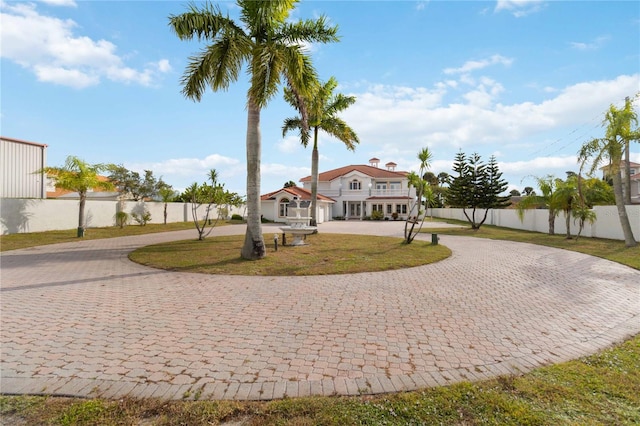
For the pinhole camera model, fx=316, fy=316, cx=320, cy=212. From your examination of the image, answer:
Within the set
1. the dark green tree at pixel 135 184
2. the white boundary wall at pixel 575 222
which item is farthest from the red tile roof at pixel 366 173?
the dark green tree at pixel 135 184

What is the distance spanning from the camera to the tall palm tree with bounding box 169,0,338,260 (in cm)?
1012

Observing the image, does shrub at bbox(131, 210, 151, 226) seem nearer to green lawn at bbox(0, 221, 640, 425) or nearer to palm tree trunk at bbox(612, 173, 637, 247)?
green lawn at bbox(0, 221, 640, 425)

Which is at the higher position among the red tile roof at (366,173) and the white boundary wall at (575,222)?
the red tile roof at (366,173)

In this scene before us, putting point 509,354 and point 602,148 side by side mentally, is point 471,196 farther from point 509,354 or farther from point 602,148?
point 509,354

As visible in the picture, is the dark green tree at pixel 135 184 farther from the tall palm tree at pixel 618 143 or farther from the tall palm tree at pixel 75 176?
the tall palm tree at pixel 618 143

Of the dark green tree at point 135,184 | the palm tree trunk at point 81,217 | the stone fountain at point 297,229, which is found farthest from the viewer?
the dark green tree at point 135,184

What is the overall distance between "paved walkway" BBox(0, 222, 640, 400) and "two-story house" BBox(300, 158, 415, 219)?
3280cm

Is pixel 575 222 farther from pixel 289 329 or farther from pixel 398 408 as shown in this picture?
pixel 398 408

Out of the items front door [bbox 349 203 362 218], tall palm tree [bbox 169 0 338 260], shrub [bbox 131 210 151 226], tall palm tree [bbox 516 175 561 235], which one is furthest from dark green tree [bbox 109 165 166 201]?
tall palm tree [bbox 516 175 561 235]

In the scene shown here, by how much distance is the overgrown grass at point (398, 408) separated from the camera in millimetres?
2684

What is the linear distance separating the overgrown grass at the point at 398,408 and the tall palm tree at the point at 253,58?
8048mm

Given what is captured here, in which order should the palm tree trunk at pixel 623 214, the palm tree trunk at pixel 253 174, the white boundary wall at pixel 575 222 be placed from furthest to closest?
the white boundary wall at pixel 575 222 < the palm tree trunk at pixel 623 214 < the palm tree trunk at pixel 253 174

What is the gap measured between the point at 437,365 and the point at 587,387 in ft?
4.64

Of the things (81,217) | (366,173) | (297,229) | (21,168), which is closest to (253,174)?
(297,229)
